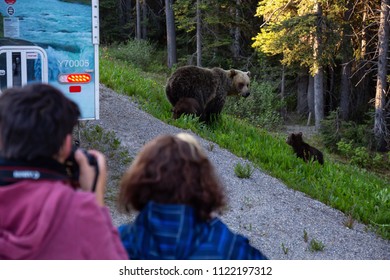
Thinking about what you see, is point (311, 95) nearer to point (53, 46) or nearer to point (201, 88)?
point (201, 88)

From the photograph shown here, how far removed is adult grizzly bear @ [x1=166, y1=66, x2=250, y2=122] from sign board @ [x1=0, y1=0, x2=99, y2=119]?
507cm

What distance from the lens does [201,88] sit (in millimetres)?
13484

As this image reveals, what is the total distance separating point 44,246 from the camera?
2.55m

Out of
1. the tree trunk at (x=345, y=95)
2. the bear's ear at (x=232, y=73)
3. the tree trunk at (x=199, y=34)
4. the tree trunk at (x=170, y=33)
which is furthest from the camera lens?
the tree trunk at (x=170, y=33)

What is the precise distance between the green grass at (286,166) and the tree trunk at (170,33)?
885 inches

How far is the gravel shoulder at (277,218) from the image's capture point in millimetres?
7598

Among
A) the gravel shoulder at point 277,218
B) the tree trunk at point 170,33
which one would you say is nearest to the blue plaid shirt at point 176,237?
the gravel shoulder at point 277,218

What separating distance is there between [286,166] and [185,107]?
2810mm

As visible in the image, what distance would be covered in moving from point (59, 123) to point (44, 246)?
21.3 inches

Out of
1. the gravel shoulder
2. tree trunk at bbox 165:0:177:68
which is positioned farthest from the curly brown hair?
tree trunk at bbox 165:0:177:68

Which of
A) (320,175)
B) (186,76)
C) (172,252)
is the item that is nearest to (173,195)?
(172,252)

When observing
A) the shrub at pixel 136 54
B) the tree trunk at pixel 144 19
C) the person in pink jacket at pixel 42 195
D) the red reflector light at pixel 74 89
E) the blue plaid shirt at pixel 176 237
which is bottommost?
the blue plaid shirt at pixel 176 237

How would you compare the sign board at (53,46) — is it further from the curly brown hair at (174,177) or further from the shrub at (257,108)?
the shrub at (257,108)

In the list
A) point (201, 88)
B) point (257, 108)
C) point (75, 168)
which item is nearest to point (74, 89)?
point (75, 168)
